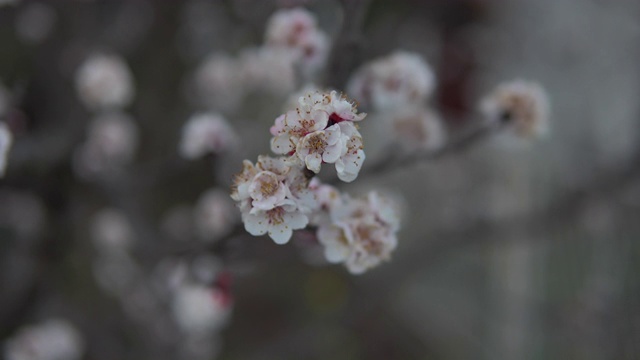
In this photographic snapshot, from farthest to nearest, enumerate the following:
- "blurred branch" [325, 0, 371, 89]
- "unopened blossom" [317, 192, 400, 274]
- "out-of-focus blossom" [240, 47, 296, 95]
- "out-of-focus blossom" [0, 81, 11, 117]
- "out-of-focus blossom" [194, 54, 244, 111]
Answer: "out-of-focus blossom" [194, 54, 244, 111] < "out-of-focus blossom" [0, 81, 11, 117] < "out-of-focus blossom" [240, 47, 296, 95] < "blurred branch" [325, 0, 371, 89] < "unopened blossom" [317, 192, 400, 274]

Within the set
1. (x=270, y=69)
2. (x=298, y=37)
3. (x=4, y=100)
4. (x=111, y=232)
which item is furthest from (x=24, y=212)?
(x=298, y=37)

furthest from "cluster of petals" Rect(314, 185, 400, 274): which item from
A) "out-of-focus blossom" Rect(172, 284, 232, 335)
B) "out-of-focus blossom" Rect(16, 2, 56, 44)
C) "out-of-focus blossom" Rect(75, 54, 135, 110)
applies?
"out-of-focus blossom" Rect(16, 2, 56, 44)

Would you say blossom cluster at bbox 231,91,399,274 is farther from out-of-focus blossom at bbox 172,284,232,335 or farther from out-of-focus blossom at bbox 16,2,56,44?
out-of-focus blossom at bbox 16,2,56,44

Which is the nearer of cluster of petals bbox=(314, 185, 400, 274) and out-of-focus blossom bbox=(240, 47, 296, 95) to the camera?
cluster of petals bbox=(314, 185, 400, 274)

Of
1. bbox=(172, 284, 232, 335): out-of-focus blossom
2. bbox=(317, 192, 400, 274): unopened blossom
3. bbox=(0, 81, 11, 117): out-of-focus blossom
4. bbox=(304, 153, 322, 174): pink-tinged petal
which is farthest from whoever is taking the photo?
bbox=(0, 81, 11, 117): out-of-focus blossom

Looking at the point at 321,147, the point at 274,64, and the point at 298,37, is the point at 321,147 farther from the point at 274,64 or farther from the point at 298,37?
the point at 274,64

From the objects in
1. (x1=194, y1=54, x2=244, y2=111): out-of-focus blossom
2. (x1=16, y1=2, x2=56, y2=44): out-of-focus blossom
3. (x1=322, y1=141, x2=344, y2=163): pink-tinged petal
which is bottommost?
(x1=322, y1=141, x2=344, y2=163): pink-tinged petal

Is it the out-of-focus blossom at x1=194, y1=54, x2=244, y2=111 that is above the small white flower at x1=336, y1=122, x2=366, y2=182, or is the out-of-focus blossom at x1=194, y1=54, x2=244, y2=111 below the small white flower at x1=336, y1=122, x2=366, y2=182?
above

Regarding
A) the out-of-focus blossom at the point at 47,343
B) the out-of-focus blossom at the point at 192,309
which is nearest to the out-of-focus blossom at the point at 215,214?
the out-of-focus blossom at the point at 192,309
